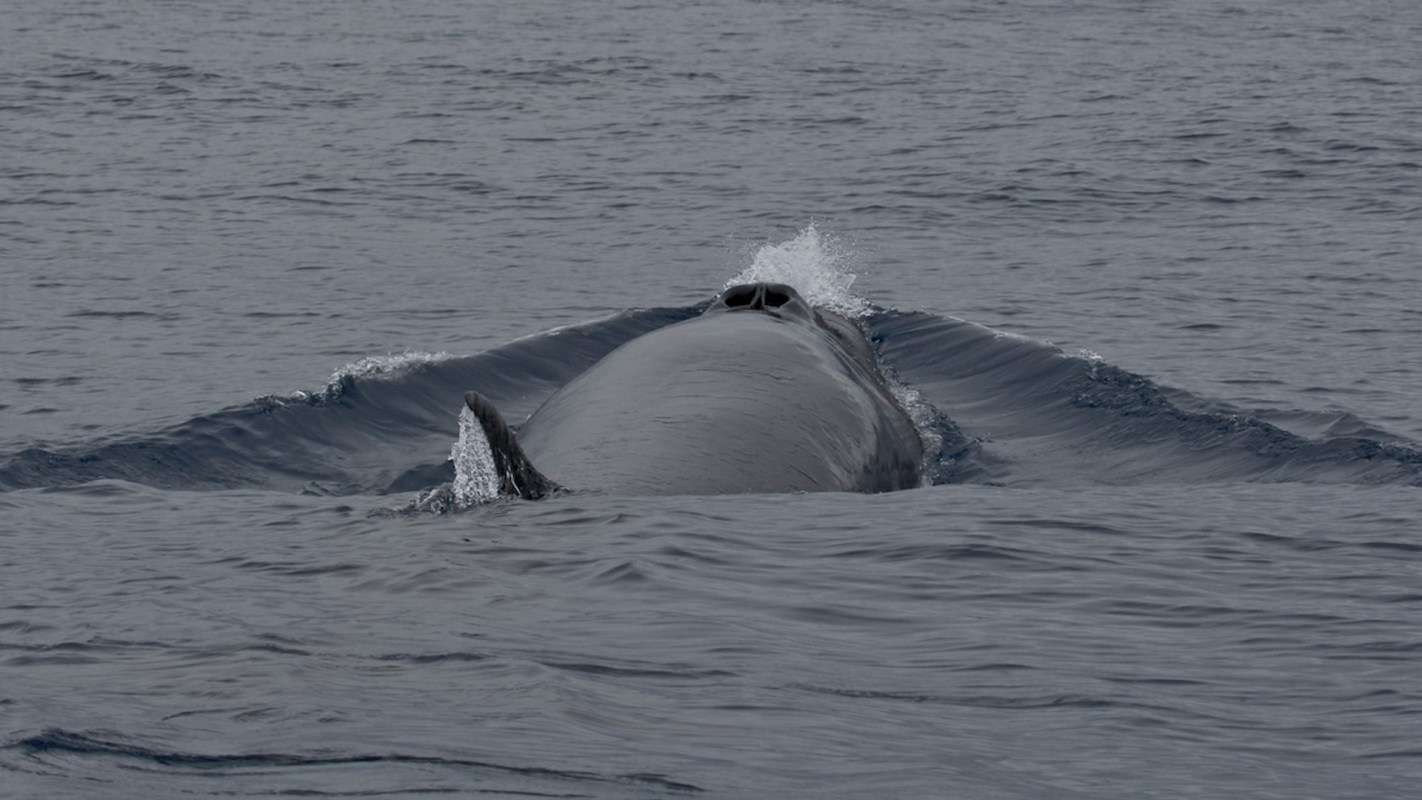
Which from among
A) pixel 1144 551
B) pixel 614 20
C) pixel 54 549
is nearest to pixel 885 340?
pixel 1144 551

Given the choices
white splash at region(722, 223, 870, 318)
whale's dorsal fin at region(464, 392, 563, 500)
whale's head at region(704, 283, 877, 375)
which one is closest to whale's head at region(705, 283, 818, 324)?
whale's head at region(704, 283, 877, 375)

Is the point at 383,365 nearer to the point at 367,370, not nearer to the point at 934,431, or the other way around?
the point at 367,370

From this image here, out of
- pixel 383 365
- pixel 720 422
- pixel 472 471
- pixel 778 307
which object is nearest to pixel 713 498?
pixel 720 422

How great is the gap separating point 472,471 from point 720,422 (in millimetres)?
2698

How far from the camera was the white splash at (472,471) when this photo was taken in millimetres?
10609

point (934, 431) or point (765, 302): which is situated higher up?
point (765, 302)

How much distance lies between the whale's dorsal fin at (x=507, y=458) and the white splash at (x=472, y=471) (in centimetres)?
6

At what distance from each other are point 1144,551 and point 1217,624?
5.42 feet

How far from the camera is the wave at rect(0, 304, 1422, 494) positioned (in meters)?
16.2

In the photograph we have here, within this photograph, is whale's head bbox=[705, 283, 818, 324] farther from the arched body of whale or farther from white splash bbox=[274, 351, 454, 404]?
white splash bbox=[274, 351, 454, 404]

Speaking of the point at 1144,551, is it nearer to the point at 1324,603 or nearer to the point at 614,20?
the point at 1324,603

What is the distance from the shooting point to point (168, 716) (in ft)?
25.6

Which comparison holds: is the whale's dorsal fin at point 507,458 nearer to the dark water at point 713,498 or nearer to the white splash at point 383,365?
the dark water at point 713,498

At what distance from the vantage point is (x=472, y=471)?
1077cm
